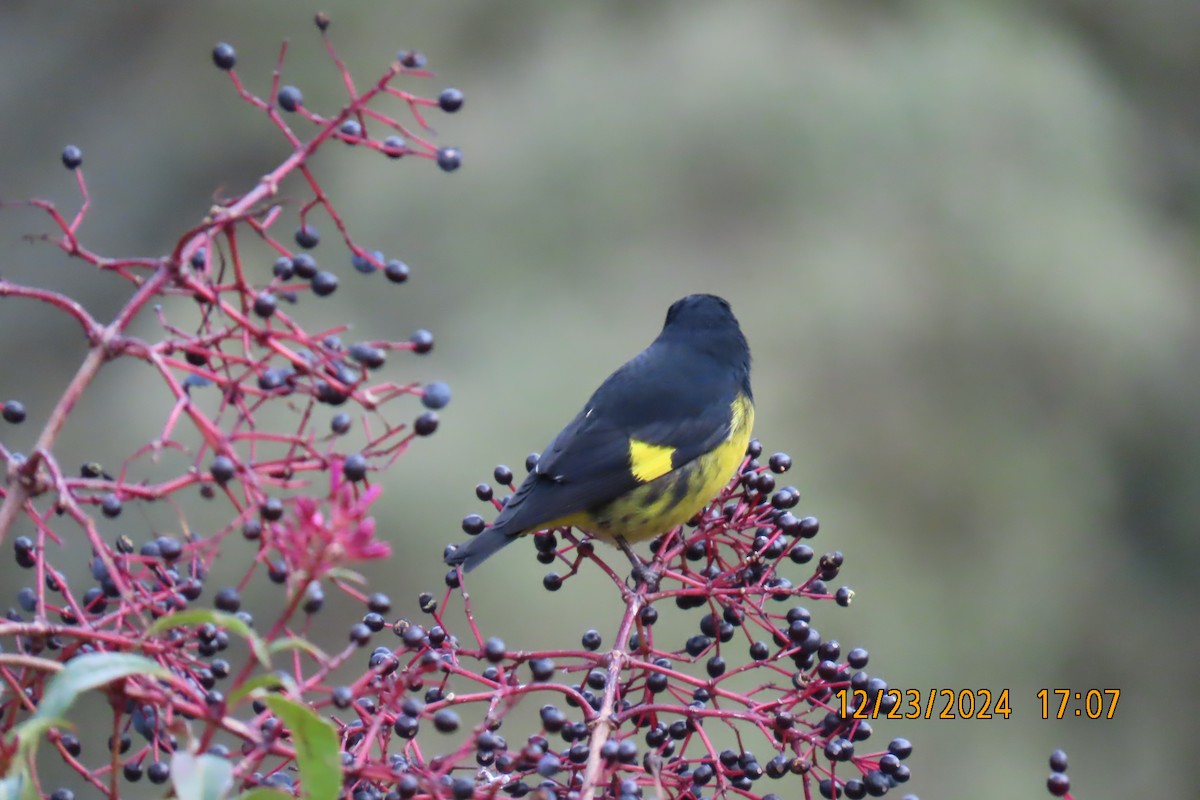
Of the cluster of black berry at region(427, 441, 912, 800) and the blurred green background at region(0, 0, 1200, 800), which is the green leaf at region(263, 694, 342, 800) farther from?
the blurred green background at region(0, 0, 1200, 800)

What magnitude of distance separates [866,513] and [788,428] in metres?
0.32

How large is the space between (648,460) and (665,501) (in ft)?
0.20

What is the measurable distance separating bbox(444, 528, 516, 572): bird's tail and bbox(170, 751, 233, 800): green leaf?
67cm

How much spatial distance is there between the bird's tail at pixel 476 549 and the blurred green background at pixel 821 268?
179 cm

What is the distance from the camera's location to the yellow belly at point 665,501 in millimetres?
1733

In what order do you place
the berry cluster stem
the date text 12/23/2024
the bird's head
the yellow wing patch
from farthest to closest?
the date text 12/23/2024, the bird's head, the yellow wing patch, the berry cluster stem

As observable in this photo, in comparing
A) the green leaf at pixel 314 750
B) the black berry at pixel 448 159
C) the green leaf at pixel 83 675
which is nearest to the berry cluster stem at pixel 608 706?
the green leaf at pixel 314 750

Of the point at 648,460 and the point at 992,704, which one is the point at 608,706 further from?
the point at 992,704

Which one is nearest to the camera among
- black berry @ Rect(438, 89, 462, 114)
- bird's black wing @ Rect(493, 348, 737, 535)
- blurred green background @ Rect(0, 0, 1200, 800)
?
black berry @ Rect(438, 89, 462, 114)

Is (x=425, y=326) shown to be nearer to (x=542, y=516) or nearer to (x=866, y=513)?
(x=866, y=513)

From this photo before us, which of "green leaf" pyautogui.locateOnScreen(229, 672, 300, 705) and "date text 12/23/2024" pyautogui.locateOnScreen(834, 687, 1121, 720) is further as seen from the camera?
"date text 12/23/2024" pyautogui.locateOnScreen(834, 687, 1121, 720)

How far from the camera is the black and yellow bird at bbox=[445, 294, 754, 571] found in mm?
1634

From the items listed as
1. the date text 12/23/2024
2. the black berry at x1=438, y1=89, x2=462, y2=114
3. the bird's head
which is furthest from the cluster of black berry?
the date text 12/23/2024

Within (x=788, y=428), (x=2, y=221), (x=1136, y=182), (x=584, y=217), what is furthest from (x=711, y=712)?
(x=1136, y=182)
